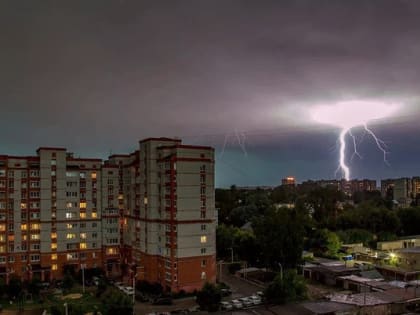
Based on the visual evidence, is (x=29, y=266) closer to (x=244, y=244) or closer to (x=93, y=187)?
(x=93, y=187)

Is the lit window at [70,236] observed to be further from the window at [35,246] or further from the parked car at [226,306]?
the parked car at [226,306]

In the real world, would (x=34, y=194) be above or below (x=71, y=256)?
above

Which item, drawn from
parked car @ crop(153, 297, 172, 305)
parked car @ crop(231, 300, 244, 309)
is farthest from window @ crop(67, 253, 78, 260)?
parked car @ crop(231, 300, 244, 309)

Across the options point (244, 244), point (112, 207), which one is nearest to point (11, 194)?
point (112, 207)

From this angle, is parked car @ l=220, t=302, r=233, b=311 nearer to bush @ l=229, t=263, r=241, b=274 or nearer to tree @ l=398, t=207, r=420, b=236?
bush @ l=229, t=263, r=241, b=274

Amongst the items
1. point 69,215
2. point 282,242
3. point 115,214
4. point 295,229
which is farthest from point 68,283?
point 295,229

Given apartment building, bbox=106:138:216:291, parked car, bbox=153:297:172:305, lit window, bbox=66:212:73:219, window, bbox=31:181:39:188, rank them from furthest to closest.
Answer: lit window, bbox=66:212:73:219 < window, bbox=31:181:39:188 < apartment building, bbox=106:138:216:291 < parked car, bbox=153:297:172:305

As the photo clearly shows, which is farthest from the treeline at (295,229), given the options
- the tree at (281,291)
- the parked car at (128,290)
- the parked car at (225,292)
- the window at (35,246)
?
the window at (35,246)

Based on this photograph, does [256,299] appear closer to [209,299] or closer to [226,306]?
[226,306]

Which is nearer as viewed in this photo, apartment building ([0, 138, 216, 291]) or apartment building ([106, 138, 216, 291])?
apartment building ([106, 138, 216, 291])
